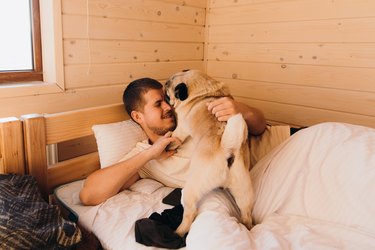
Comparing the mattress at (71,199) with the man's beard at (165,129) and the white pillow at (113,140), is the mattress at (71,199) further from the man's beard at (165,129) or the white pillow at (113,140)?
the man's beard at (165,129)

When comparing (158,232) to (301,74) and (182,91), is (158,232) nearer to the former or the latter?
(182,91)

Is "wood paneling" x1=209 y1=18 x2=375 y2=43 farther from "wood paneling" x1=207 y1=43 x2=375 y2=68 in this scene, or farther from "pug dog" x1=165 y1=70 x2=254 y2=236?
"pug dog" x1=165 y1=70 x2=254 y2=236

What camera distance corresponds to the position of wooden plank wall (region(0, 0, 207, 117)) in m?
1.90

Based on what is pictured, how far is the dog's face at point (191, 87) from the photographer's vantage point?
161cm

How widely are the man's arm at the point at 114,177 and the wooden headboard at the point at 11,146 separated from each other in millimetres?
325

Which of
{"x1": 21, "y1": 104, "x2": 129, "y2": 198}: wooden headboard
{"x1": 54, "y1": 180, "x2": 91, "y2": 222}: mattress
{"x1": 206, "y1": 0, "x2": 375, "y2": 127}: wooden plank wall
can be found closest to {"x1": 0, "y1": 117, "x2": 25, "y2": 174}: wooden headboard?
{"x1": 21, "y1": 104, "x2": 129, "y2": 198}: wooden headboard

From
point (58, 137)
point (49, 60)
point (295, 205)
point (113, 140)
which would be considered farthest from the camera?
point (49, 60)

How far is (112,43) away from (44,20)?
0.42 meters

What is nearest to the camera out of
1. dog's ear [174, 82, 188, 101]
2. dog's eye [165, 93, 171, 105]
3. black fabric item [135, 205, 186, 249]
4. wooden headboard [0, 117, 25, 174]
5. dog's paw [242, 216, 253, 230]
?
black fabric item [135, 205, 186, 249]

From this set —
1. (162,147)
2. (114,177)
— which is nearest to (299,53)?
(162,147)

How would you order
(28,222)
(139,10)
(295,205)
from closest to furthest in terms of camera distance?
(28,222) < (295,205) < (139,10)

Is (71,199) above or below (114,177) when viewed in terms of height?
below

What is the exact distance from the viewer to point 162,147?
1632mm

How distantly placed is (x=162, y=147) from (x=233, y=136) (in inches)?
17.7
